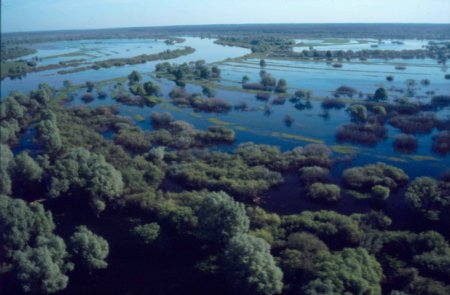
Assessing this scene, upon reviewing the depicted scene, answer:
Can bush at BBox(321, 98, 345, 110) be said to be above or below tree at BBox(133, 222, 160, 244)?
above

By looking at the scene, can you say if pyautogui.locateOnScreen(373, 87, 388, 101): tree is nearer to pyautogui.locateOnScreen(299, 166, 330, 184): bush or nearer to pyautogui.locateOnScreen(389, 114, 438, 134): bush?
pyautogui.locateOnScreen(389, 114, 438, 134): bush

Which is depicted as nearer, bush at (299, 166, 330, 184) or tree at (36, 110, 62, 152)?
bush at (299, 166, 330, 184)

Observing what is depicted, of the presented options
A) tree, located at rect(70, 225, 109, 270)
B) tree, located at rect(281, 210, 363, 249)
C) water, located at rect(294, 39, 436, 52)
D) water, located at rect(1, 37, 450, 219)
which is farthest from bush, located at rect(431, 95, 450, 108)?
water, located at rect(294, 39, 436, 52)

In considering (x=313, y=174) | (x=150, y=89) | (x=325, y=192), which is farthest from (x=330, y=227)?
(x=150, y=89)

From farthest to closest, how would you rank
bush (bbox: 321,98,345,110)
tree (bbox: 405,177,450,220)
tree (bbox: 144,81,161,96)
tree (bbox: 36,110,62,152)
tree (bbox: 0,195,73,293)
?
tree (bbox: 144,81,161,96), bush (bbox: 321,98,345,110), tree (bbox: 36,110,62,152), tree (bbox: 405,177,450,220), tree (bbox: 0,195,73,293)

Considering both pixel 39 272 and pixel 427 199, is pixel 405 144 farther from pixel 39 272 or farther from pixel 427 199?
pixel 39 272

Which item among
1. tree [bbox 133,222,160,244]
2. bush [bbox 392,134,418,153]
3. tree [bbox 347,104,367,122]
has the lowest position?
tree [bbox 133,222,160,244]

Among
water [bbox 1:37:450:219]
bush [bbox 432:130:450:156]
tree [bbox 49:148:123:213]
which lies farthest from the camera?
bush [bbox 432:130:450:156]

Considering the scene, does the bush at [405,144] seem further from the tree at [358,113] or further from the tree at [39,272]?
the tree at [39,272]
